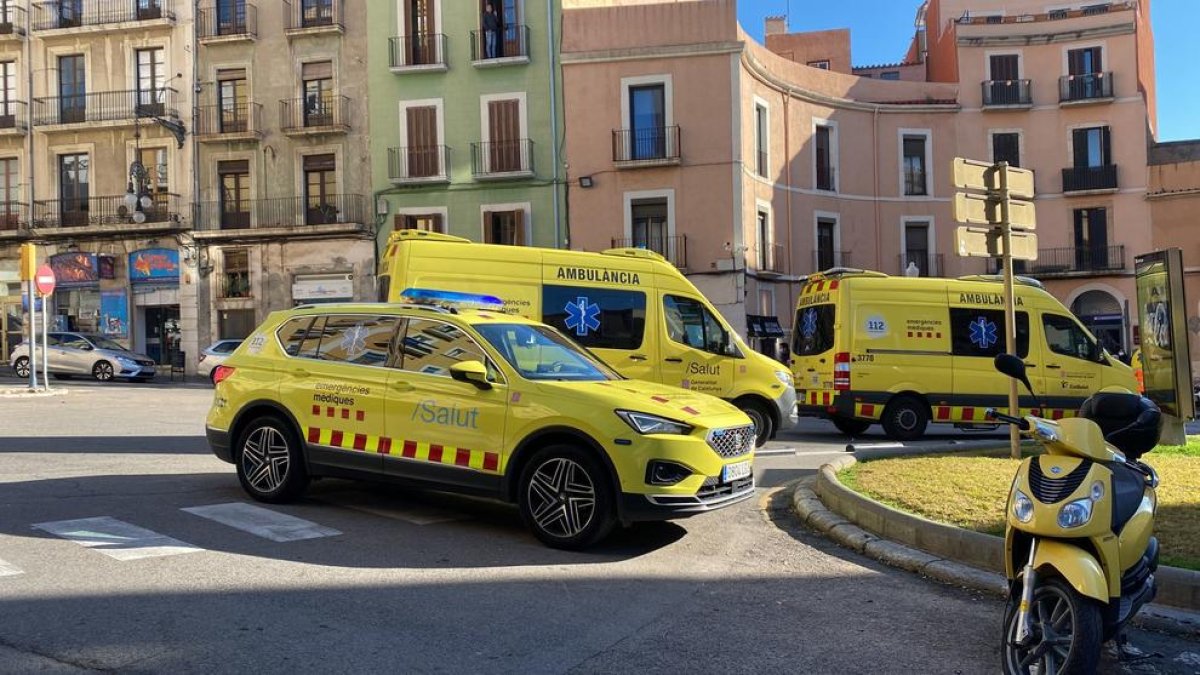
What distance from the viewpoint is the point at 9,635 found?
4238 mm

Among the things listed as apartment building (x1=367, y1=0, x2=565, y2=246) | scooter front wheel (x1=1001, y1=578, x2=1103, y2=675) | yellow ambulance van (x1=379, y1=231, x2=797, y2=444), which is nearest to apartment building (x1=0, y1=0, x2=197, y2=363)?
apartment building (x1=367, y1=0, x2=565, y2=246)

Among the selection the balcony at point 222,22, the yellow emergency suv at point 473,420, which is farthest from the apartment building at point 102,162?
the yellow emergency suv at point 473,420

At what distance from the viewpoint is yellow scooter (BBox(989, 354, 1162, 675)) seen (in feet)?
11.6

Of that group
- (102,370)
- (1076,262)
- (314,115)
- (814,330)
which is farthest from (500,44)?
(1076,262)

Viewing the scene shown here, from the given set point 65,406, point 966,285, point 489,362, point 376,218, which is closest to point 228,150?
point 376,218

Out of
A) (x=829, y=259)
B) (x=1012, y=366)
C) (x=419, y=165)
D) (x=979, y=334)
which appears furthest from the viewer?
(x=829, y=259)

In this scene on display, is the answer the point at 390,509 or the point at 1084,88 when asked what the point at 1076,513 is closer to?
the point at 390,509

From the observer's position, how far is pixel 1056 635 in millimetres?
3607

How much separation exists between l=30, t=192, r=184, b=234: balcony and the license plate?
2977cm

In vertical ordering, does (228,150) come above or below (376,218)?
above

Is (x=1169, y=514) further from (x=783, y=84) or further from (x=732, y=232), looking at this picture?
(x=783, y=84)

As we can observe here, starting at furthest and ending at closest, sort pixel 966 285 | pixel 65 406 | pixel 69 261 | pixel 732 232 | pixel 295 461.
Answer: pixel 69 261
pixel 732 232
pixel 65 406
pixel 966 285
pixel 295 461

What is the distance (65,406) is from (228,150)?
1692 cm

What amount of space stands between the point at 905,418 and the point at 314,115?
24157 millimetres
